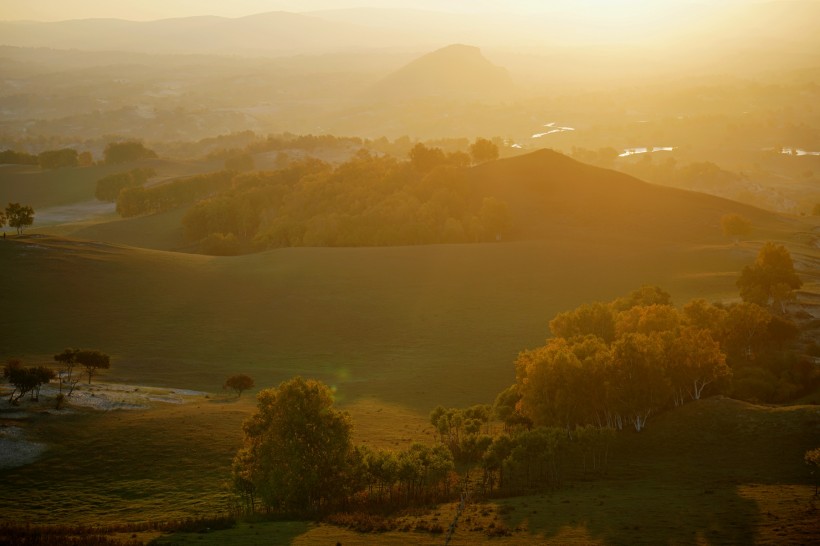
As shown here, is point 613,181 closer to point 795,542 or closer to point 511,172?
point 511,172

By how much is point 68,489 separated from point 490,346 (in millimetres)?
51515

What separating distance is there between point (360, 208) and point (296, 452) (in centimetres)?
11731

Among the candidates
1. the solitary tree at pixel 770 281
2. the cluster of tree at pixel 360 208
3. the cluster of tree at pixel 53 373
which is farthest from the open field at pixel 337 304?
the cluster of tree at pixel 360 208

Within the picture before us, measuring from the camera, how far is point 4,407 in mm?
62094

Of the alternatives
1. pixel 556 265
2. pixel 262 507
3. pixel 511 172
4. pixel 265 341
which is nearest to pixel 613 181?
pixel 511 172

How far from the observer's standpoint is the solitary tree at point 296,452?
1975 inches

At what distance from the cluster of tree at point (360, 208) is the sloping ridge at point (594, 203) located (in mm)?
7784

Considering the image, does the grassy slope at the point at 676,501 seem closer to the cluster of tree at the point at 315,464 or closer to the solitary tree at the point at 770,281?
the cluster of tree at the point at 315,464

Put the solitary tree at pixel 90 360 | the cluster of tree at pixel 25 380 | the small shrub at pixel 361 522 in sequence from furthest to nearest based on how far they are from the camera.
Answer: the solitary tree at pixel 90 360 < the cluster of tree at pixel 25 380 < the small shrub at pixel 361 522

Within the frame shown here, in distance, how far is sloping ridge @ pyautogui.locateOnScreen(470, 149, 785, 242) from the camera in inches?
5945

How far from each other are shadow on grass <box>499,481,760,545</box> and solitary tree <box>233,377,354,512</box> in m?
11.6

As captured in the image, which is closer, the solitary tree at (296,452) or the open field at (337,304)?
the solitary tree at (296,452)

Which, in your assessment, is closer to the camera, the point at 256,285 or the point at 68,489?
the point at 68,489

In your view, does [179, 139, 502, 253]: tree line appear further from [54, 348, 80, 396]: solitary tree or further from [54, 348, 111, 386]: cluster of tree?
[54, 348, 80, 396]: solitary tree
